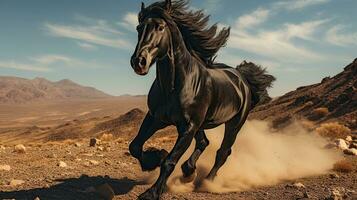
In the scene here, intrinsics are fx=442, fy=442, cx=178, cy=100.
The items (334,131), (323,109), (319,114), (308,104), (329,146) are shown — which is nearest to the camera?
(329,146)

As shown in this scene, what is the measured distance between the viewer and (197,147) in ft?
27.2

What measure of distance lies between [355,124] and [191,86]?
18336 mm

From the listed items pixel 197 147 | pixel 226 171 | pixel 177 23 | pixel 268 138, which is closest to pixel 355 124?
pixel 268 138

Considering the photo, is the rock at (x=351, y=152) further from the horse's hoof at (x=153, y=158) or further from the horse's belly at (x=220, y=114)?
the horse's hoof at (x=153, y=158)

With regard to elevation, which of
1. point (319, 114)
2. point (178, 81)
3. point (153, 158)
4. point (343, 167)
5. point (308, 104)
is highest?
point (308, 104)

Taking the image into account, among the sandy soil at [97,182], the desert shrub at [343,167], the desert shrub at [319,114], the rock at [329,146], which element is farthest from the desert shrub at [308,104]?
the desert shrub at [343,167]

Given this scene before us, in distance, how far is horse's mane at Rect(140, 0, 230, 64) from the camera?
6.73 m

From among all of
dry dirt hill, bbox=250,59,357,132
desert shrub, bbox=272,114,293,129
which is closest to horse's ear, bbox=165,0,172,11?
dry dirt hill, bbox=250,59,357,132

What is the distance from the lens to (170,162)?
19.9 ft

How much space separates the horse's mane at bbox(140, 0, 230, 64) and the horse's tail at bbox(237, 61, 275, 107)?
2.13m

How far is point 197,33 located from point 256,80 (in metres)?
3.07

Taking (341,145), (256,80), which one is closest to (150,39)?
(256,80)

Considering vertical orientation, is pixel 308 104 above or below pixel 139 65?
above

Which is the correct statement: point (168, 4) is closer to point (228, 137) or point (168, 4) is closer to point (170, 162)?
point (170, 162)
